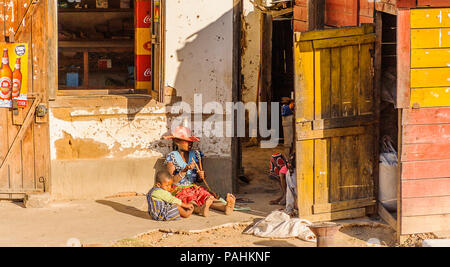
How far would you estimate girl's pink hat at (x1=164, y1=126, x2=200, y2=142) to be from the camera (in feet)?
29.5

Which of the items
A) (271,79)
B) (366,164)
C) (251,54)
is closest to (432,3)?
(366,164)

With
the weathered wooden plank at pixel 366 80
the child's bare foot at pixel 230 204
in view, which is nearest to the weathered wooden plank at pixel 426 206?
the weathered wooden plank at pixel 366 80

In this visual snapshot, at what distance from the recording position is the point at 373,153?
830cm

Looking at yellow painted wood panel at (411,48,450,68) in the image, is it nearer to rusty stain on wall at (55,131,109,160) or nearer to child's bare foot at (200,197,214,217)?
child's bare foot at (200,197,214,217)

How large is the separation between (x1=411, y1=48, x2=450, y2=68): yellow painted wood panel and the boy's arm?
3168 millimetres

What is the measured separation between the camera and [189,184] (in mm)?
8875

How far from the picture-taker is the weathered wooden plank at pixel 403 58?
7.18 metres

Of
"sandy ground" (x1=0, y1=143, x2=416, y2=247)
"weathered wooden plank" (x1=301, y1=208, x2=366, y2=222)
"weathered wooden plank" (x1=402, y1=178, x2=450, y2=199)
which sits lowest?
"sandy ground" (x1=0, y1=143, x2=416, y2=247)

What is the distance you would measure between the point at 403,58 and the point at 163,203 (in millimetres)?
3217

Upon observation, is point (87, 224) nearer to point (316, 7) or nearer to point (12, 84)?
point (12, 84)

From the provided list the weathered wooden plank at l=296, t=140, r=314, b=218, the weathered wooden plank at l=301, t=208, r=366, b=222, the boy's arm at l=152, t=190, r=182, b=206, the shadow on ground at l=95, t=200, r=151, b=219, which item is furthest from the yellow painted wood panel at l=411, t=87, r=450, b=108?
the shadow on ground at l=95, t=200, r=151, b=219

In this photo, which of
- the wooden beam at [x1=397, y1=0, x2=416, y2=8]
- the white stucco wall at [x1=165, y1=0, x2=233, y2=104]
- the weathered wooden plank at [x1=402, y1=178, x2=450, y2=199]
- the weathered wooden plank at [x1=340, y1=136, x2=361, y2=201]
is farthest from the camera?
the white stucco wall at [x1=165, y1=0, x2=233, y2=104]

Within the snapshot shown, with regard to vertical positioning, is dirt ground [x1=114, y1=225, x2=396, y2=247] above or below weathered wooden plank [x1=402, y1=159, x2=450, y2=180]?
below
